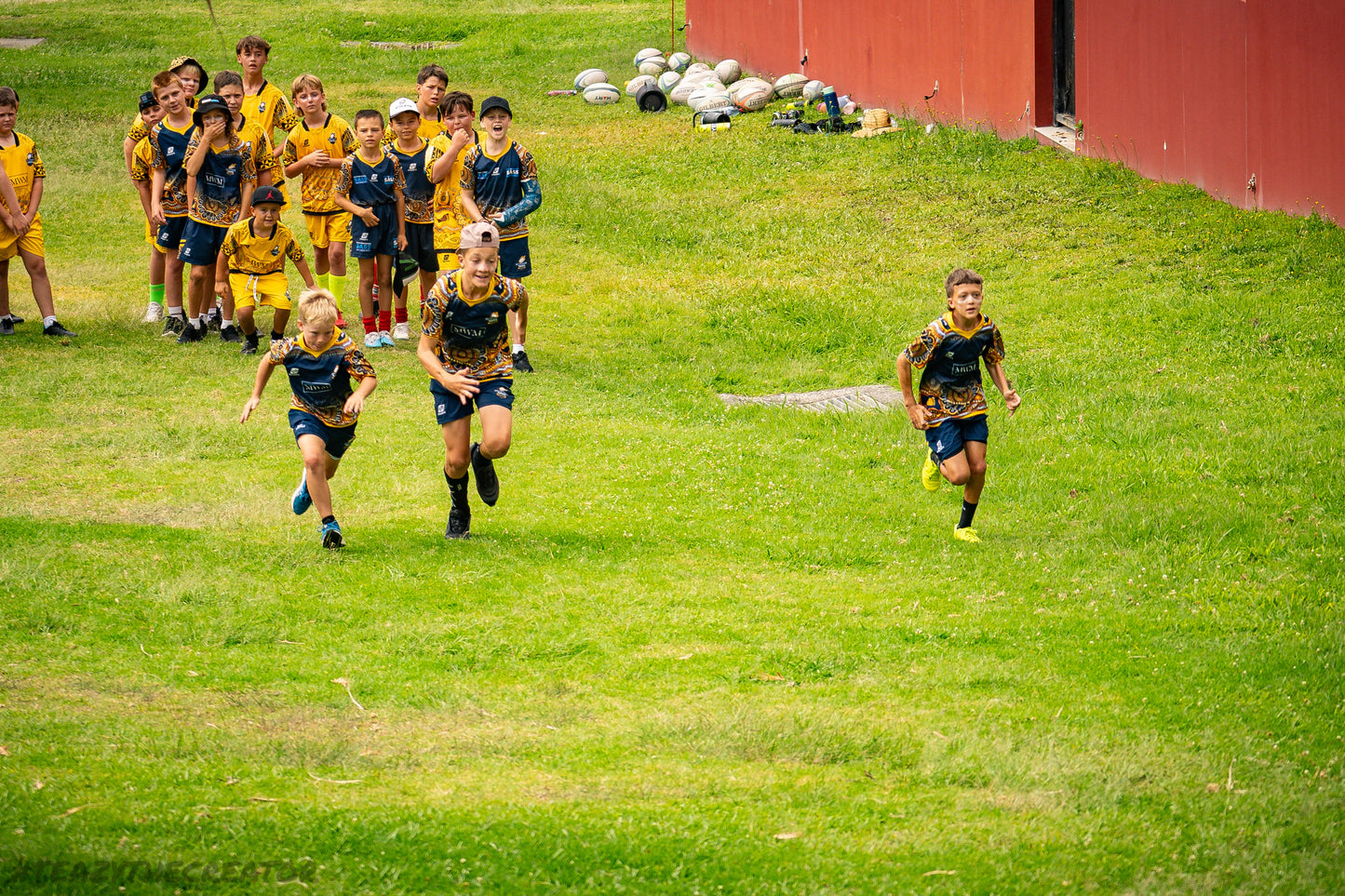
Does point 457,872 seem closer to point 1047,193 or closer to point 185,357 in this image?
point 185,357

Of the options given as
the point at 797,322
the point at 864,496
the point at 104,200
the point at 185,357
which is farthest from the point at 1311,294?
the point at 104,200

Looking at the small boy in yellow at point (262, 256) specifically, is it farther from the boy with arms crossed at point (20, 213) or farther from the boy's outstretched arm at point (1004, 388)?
the boy's outstretched arm at point (1004, 388)

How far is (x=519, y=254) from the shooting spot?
12.6 meters

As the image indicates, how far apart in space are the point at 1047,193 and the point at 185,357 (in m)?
10.7

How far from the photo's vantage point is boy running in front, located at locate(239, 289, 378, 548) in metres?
8.09

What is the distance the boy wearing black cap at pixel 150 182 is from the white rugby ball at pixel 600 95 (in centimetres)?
1440

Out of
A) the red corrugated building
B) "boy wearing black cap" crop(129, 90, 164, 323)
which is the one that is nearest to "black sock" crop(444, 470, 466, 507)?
Result: "boy wearing black cap" crop(129, 90, 164, 323)

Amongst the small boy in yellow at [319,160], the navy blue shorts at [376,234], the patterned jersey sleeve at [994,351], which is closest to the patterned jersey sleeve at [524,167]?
the navy blue shorts at [376,234]

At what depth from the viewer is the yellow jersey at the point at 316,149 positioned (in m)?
13.5

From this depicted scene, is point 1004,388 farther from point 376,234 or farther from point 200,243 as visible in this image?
point 200,243

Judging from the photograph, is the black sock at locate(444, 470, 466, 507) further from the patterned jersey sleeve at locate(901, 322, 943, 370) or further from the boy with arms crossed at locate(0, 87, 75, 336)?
the boy with arms crossed at locate(0, 87, 75, 336)

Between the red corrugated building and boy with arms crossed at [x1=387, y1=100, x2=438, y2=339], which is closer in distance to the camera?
boy with arms crossed at [x1=387, y1=100, x2=438, y2=339]

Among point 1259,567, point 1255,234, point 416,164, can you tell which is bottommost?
point 1259,567

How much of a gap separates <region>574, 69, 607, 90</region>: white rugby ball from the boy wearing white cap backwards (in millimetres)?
21415
